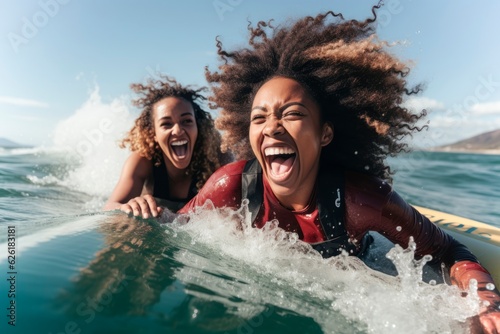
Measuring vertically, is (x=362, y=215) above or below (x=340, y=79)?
below

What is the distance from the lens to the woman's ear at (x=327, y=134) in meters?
2.71

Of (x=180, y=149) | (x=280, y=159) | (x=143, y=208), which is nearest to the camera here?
(x=280, y=159)

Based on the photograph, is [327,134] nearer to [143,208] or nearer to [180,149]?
[143,208]

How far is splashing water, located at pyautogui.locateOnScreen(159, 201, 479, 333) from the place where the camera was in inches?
71.1

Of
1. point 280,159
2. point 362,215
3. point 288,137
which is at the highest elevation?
point 288,137

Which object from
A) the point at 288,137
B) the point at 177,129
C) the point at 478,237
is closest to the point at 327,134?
the point at 288,137

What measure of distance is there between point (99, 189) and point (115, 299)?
232 inches

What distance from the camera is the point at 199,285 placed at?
1.89m

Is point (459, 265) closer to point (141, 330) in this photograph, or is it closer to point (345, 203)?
point (345, 203)

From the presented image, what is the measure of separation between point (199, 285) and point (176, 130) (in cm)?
247

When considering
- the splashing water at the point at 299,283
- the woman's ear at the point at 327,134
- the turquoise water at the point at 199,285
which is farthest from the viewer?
the woman's ear at the point at 327,134

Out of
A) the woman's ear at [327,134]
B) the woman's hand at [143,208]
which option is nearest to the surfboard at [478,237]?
the woman's ear at [327,134]

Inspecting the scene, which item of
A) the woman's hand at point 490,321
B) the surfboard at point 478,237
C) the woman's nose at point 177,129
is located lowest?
the woman's hand at point 490,321

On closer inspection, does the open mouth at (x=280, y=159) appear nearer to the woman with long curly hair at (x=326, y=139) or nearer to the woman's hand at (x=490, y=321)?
the woman with long curly hair at (x=326, y=139)
